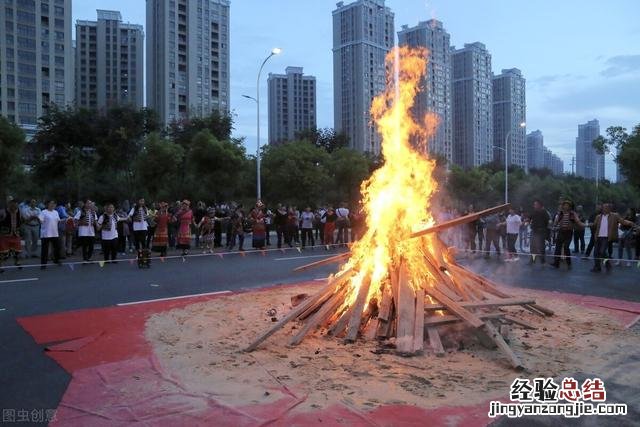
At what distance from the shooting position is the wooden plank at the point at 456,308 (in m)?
6.06

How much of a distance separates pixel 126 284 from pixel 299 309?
570cm

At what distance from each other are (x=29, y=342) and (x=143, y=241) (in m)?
9.58

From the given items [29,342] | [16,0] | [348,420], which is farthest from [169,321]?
[16,0]

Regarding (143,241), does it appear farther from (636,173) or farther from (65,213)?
(636,173)

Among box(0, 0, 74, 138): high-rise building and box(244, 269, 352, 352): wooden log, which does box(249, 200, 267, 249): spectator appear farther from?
box(0, 0, 74, 138): high-rise building

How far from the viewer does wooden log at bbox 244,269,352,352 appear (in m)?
6.03

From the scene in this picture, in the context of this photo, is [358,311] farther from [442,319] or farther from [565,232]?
[565,232]

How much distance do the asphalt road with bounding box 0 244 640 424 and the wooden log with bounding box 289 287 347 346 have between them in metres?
2.54

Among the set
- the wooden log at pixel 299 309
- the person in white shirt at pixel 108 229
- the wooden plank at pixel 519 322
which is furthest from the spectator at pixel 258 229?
the wooden plank at pixel 519 322

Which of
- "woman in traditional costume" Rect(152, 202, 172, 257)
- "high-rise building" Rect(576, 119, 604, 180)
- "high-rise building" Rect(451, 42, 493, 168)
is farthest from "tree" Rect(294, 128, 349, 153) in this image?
"high-rise building" Rect(576, 119, 604, 180)

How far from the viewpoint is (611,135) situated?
35.5 meters

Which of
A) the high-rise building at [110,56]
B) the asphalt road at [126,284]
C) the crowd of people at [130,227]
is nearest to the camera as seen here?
the asphalt road at [126,284]

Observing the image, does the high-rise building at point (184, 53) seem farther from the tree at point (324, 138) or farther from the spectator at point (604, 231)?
the spectator at point (604, 231)

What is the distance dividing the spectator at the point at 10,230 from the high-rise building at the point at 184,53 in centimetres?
7194
